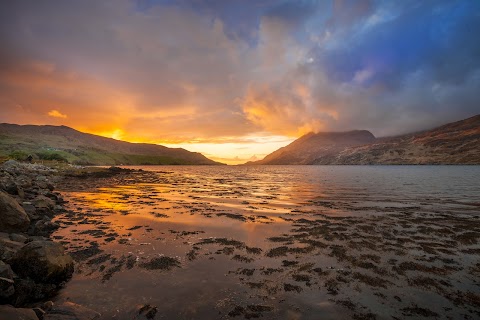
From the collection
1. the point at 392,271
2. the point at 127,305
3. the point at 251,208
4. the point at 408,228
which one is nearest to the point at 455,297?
the point at 392,271

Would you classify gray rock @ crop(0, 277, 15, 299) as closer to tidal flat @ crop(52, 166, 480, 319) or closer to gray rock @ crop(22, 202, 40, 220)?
tidal flat @ crop(52, 166, 480, 319)

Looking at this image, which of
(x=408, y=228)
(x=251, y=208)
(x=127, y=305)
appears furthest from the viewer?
(x=251, y=208)

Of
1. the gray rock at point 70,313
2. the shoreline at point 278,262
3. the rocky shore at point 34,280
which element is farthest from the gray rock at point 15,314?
the shoreline at point 278,262

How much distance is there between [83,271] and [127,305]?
392cm

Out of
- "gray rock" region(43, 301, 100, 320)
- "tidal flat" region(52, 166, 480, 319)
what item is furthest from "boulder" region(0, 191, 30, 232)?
"gray rock" region(43, 301, 100, 320)

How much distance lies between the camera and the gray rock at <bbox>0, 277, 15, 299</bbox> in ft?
24.7

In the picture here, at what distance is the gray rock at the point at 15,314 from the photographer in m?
6.35

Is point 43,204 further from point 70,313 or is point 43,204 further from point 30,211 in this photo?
point 70,313

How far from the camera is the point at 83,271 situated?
10922mm

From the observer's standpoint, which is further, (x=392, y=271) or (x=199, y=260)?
(x=199, y=260)

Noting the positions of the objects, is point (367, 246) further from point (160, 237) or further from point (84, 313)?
point (84, 313)

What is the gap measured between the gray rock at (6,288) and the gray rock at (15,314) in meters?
1.19

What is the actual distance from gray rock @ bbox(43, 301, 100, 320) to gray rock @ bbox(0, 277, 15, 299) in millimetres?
1294

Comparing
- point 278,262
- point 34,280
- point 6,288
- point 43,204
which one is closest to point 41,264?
point 34,280
